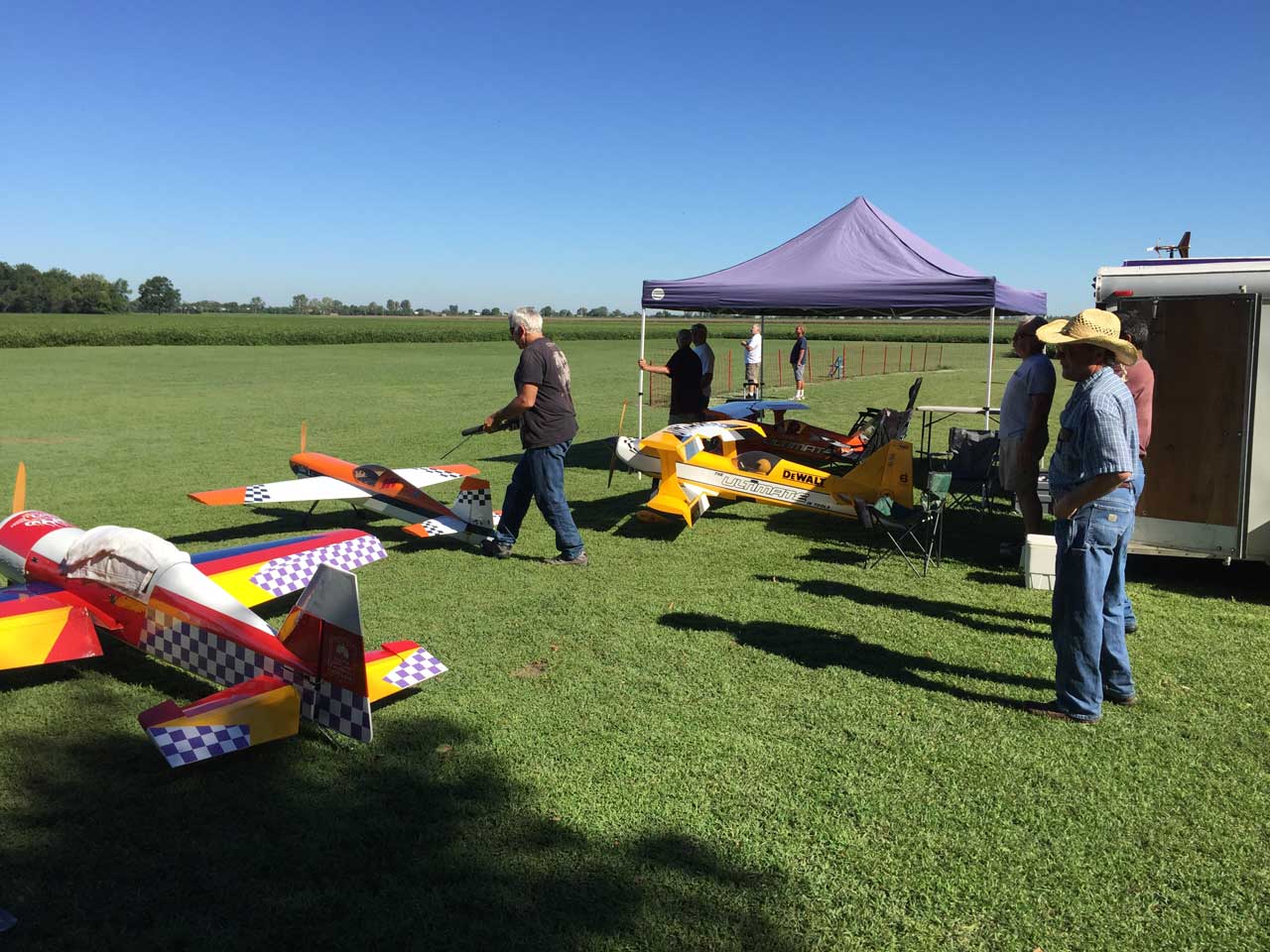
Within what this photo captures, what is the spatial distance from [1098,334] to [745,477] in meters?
4.21

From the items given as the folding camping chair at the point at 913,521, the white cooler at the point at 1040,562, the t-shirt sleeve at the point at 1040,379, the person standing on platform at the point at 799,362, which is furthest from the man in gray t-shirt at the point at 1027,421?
the person standing on platform at the point at 799,362

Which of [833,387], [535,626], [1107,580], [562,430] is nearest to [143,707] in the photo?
[535,626]

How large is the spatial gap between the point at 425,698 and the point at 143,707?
1.38 metres

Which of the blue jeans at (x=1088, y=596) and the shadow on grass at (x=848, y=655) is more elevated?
the blue jeans at (x=1088, y=596)

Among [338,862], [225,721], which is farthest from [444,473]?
[338,862]

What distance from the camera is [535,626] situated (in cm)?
507

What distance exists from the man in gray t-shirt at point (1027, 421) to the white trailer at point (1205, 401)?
31.9 inches

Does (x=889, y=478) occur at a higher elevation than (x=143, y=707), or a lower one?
higher

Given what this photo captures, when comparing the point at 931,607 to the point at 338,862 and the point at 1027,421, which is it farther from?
the point at 338,862

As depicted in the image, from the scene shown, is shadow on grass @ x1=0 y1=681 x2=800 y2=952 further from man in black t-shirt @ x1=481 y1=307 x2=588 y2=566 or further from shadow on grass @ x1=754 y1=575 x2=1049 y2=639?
shadow on grass @ x1=754 y1=575 x2=1049 y2=639

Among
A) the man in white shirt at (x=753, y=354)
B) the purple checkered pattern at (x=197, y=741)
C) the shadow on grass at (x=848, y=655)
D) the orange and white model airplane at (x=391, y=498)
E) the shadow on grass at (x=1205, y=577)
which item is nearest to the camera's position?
the purple checkered pattern at (x=197, y=741)

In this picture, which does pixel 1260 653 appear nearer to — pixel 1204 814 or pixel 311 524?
pixel 1204 814

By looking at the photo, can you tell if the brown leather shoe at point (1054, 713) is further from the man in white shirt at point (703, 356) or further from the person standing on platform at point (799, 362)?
the person standing on platform at point (799, 362)

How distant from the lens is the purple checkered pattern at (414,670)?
147 inches
